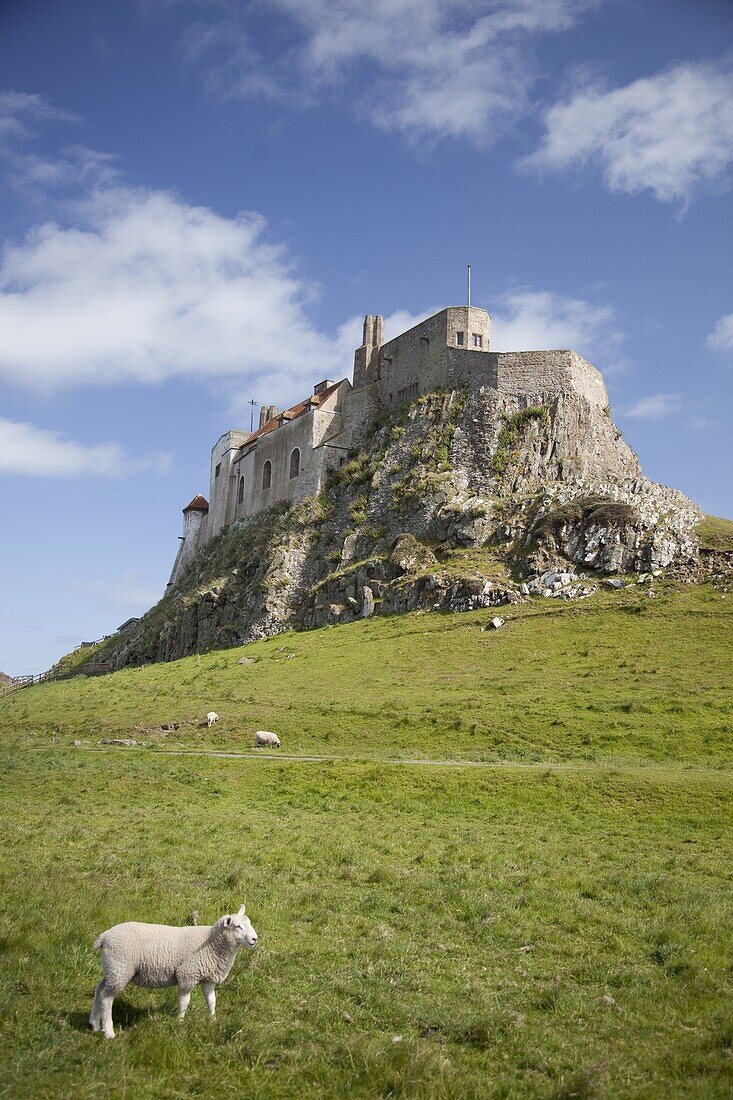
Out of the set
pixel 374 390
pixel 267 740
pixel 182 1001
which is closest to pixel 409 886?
pixel 182 1001

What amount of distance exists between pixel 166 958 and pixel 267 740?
984 inches

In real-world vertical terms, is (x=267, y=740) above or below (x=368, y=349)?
below

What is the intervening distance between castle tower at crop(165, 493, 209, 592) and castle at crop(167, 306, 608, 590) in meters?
6.84

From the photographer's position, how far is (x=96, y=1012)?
369 inches

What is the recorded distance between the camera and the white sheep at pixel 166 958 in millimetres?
9320

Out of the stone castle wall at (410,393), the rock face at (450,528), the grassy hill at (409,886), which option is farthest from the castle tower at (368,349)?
the grassy hill at (409,886)

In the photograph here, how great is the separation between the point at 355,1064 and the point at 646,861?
10465 millimetres

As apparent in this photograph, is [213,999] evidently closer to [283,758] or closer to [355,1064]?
[355,1064]

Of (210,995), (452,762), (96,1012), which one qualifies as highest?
(452,762)

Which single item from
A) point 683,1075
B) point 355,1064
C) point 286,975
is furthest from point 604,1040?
point 286,975

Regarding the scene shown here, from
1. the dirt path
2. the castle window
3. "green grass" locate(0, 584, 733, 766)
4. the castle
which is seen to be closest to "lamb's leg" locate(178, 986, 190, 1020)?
the dirt path

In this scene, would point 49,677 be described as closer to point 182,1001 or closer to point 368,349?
point 368,349

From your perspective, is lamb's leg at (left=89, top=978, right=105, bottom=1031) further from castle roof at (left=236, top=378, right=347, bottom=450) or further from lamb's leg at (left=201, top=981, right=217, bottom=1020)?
castle roof at (left=236, top=378, right=347, bottom=450)

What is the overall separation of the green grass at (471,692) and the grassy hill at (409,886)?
215 mm
